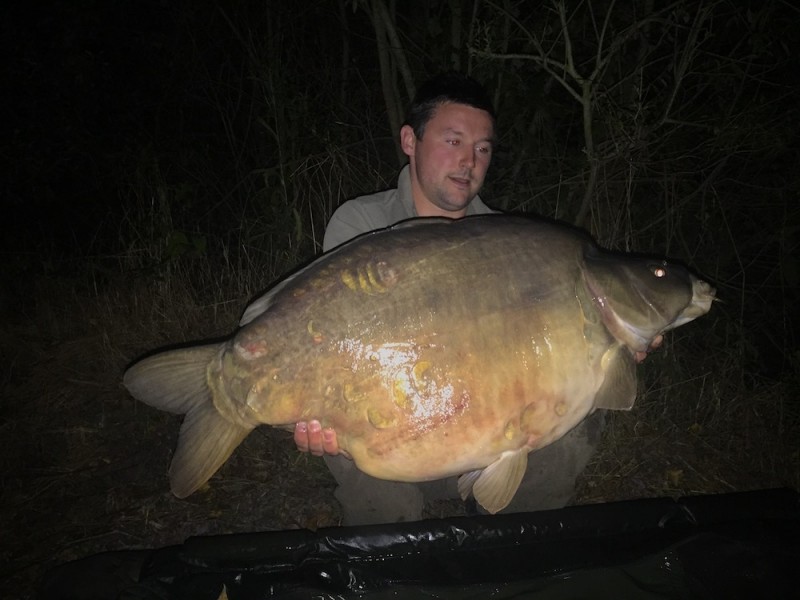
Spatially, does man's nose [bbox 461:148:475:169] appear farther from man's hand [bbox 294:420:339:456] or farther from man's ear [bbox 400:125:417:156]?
man's hand [bbox 294:420:339:456]

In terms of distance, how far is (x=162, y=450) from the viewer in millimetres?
2088

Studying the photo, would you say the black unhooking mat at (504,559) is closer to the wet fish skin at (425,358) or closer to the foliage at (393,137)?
the wet fish skin at (425,358)

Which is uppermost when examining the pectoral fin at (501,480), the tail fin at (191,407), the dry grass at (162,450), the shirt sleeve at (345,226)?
the shirt sleeve at (345,226)

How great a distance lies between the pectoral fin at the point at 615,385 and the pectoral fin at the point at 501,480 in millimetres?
222

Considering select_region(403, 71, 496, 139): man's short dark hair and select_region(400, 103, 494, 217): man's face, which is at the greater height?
select_region(403, 71, 496, 139): man's short dark hair

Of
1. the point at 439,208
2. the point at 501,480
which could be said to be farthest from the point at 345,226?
the point at 501,480

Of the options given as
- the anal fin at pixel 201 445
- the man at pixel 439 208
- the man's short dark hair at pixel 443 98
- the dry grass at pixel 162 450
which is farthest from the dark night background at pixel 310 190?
the anal fin at pixel 201 445

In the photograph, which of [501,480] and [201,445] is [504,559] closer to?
[501,480]

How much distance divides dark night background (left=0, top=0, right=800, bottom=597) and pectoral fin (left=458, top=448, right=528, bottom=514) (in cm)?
79

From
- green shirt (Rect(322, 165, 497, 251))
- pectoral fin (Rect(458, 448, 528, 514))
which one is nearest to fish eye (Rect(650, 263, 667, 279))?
pectoral fin (Rect(458, 448, 528, 514))

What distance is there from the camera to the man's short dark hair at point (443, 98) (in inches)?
69.1

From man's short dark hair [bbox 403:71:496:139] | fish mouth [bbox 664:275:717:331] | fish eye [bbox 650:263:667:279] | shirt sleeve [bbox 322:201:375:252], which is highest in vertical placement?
man's short dark hair [bbox 403:71:496:139]

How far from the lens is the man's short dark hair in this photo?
1756 mm

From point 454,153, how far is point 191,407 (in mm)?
1091
